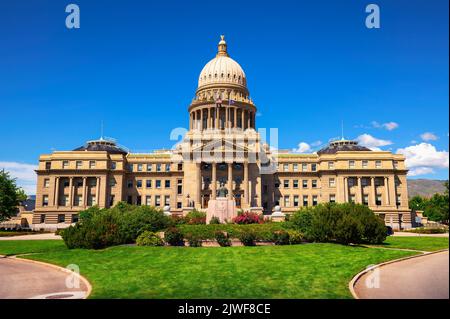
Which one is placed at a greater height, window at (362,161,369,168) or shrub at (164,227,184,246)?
window at (362,161,369,168)

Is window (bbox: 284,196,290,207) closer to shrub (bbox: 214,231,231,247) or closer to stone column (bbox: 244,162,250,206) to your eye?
stone column (bbox: 244,162,250,206)

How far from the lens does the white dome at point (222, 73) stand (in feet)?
317

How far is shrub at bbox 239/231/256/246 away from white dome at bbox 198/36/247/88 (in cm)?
6807

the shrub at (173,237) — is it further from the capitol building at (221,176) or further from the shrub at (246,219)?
the capitol building at (221,176)

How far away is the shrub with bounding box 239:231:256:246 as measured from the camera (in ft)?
108

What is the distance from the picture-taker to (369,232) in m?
34.2

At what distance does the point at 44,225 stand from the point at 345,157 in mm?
67986

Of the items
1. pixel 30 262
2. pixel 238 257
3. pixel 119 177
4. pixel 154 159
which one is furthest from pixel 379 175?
pixel 30 262

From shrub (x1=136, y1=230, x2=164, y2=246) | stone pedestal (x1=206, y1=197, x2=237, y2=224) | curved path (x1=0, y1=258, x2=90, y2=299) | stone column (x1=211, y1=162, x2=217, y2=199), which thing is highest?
stone column (x1=211, y1=162, x2=217, y2=199)

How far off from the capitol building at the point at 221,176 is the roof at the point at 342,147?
1.04 feet

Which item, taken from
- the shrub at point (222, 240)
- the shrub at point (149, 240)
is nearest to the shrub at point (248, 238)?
the shrub at point (222, 240)

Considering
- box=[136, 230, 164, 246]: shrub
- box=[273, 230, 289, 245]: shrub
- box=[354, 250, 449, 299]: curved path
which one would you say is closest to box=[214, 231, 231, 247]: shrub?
box=[273, 230, 289, 245]: shrub

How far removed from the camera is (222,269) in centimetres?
2250
